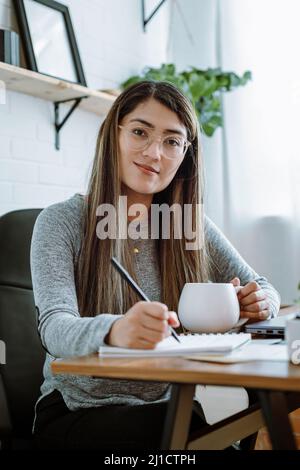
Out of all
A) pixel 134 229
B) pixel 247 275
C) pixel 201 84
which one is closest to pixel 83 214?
pixel 134 229

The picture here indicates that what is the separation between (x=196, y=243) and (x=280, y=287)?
1.24 metres

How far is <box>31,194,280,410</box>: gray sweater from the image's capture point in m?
1.00

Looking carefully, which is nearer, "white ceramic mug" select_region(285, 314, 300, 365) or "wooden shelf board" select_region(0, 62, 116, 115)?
"white ceramic mug" select_region(285, 314, 300, 365)

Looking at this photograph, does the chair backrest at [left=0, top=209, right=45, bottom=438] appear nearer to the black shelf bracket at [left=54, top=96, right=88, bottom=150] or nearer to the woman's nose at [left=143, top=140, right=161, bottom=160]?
the woman's nose at [left=143, top=140, right=161, bottom=160]

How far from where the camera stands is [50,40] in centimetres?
228

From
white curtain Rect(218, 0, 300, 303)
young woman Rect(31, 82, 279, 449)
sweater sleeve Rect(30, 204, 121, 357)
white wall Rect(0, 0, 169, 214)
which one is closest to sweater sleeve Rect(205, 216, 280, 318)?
young woman Rect(31, 82, 279, 449)

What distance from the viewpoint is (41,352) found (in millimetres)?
1552

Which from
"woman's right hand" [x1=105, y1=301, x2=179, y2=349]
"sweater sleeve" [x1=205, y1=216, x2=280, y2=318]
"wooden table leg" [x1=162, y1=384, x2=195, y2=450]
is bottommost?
"wooden table leg" [x1=162, y1=384, x2=195, y2=450]

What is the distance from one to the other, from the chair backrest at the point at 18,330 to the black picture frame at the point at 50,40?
2.61 feet

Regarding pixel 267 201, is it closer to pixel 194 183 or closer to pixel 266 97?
pixel 266 97

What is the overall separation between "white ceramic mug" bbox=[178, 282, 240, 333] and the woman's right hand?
191 mm

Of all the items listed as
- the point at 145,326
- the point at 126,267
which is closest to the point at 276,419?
the point at 145,326

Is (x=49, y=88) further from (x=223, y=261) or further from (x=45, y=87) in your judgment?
(x=223, y=261)

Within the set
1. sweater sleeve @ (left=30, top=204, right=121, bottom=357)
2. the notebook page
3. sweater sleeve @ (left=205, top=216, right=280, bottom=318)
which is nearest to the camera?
the notebook page
